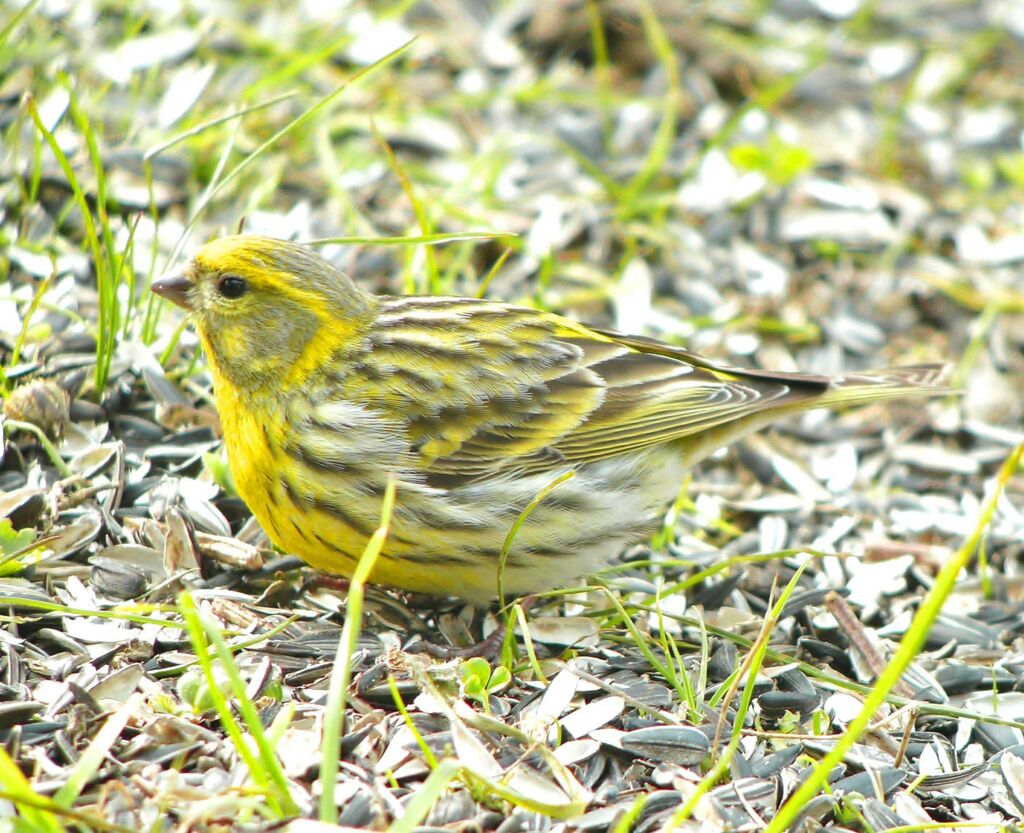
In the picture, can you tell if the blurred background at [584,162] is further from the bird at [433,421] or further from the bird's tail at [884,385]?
the bird's tail at [884,385]

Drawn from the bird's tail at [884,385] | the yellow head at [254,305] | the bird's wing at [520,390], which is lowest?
the bird's tail at [884,385]

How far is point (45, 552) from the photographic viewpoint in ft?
12.5

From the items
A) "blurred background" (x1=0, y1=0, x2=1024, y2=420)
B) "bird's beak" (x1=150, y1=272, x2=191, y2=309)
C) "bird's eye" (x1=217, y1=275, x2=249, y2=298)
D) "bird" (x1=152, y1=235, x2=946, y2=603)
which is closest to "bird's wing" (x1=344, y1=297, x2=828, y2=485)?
"bird" (x1=152, y1=235, x2=946, y2=603)

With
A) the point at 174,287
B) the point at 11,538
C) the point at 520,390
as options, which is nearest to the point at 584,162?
the point at 520,390

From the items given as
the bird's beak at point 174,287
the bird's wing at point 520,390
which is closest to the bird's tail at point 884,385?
the bird's wing at point 520,390

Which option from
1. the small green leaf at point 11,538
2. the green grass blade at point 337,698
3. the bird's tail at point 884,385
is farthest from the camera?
the bird's tail at point 884,385

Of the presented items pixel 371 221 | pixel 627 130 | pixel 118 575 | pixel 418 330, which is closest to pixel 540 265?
pixel 371 221

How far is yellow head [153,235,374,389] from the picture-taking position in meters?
4.01

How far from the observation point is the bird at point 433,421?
3807 mm

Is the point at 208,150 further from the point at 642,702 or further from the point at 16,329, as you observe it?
the point at 642,702

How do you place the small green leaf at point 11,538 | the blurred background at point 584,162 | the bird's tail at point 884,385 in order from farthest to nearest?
the blurred background at point 584,162 → the bird's tail at point 884,385 → the small green leaf at point 11,538

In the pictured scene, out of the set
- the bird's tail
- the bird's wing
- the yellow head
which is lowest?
the bird's tail

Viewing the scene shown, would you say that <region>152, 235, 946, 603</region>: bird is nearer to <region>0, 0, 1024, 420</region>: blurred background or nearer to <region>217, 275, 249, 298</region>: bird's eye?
<region>217, 275, 249, 298</region>: bird's eye

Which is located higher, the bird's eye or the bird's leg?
the bird's eye
